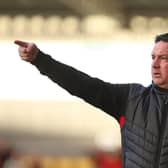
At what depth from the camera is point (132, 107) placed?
2416 millimetres

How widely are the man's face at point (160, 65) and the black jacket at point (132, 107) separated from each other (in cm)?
3

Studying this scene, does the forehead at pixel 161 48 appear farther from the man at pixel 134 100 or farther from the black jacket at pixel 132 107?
the black jacket at pixel 132 107

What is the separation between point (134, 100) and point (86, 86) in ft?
0.56

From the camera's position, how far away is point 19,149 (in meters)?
11.6

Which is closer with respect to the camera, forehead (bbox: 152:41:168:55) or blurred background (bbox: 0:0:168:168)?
forehead (bbox: 152:41:168:55)

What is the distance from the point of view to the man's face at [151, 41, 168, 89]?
7.83 ft

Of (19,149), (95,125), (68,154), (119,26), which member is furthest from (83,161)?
(119,26)

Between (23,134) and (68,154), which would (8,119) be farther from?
(68,154)

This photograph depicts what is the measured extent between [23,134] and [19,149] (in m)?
1.58

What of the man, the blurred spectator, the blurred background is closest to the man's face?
the man

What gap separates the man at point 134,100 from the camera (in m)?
2.34

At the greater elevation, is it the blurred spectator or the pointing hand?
→ the pointing hand

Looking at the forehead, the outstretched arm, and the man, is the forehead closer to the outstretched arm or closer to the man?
the man

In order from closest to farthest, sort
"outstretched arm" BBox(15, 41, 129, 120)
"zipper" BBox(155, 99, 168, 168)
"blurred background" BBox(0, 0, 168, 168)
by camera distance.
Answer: "zipper" BBox(155, 99, 168, 168)
"outstretched arm" BBox(15, 41, 129, 120)
"blurred background" BBox(0, 0, 168, 168)
